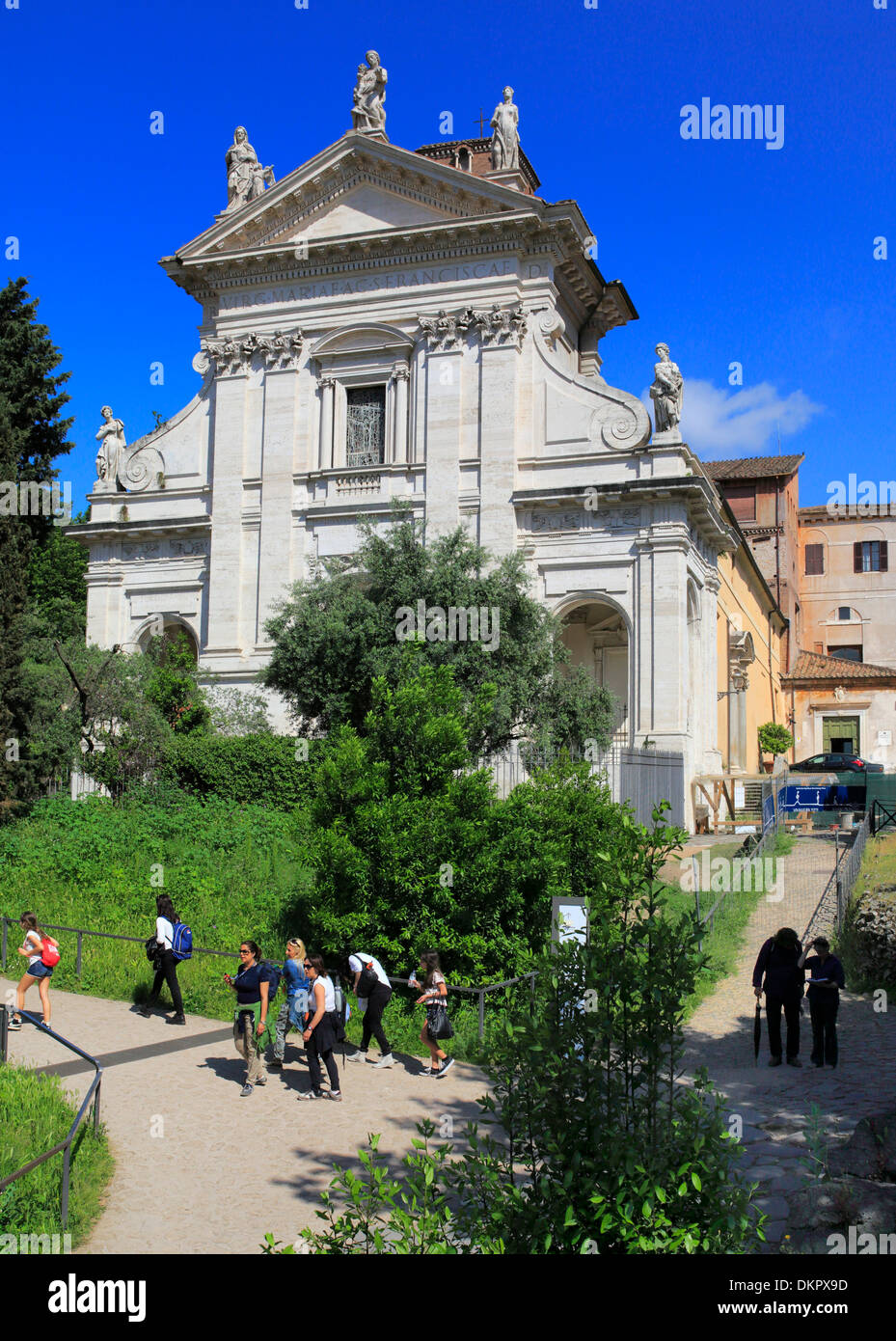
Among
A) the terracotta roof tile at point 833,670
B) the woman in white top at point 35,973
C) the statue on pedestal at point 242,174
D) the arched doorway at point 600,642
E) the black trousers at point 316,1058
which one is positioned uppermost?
the statue on pedestal at point 242,174

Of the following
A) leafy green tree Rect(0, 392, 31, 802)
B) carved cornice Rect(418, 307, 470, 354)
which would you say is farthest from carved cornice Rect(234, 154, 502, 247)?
leafy green tree Rect(0, 392, 31, 802)

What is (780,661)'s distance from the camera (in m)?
56.0

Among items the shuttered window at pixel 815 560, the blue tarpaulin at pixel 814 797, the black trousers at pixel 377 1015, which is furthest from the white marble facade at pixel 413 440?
the shuttered window at pixel 815 560

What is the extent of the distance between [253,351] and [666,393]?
1230cm

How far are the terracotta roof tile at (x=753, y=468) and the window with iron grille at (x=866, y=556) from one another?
6907 mm

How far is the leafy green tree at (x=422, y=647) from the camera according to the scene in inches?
939

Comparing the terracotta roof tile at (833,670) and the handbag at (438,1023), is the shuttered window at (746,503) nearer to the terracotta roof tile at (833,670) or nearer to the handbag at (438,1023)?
the terracotta roof tile at (833,670)

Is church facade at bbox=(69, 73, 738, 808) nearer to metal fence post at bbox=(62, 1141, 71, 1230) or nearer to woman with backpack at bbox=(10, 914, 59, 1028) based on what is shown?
woman with backpack at bbox=(10, 914, 59, 1028)

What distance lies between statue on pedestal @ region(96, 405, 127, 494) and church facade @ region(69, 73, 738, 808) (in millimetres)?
79

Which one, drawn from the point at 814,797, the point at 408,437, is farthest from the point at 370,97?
the point at 814,797

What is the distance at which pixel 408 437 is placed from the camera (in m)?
31.8

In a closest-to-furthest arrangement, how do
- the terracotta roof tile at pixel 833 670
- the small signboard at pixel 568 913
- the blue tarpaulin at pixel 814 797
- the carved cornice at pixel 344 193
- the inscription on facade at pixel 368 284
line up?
the small signboard at pixel 568 913
the carved cornice at pixel 344 193
the inscription on facade at pixel 368 284
the blue tarpaulin at pixel 814 797
the terracotta roof tile at pixel 833 670
